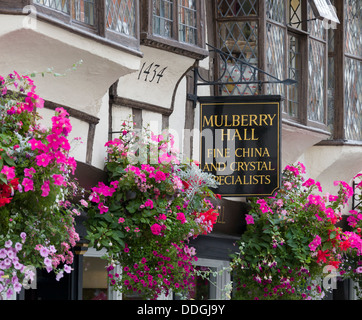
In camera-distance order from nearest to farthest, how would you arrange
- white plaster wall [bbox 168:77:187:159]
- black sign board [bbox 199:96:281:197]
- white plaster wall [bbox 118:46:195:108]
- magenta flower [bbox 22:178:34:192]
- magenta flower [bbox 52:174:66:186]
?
magenta flower [bbox 22:178:34:192] → magenta flower [bbox 52:174:66:186] → white plaster wall [bbox 118:46:195:108] → black sign board [bbox 199:96:281:197] → white plaster wall [bbox 168:77:187:159]

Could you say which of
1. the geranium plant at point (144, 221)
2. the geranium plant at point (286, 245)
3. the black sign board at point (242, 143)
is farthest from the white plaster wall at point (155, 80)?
the geranium plant at point (286, 245)

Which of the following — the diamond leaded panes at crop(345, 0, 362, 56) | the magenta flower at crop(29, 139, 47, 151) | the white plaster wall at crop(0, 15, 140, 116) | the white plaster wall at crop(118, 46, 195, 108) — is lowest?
the magenta flower at crop(29, 139, 47, 151)

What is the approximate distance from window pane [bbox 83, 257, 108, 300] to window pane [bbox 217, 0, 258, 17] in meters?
3.46

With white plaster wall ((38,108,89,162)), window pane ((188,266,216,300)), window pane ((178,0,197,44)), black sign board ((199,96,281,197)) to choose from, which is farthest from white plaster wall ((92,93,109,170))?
window pane ((188,266,216,300))

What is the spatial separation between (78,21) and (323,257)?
4307mm

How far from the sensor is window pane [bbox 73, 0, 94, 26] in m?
7.99

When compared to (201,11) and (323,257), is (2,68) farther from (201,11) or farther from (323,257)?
(323,257)

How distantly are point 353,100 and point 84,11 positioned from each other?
7.18m

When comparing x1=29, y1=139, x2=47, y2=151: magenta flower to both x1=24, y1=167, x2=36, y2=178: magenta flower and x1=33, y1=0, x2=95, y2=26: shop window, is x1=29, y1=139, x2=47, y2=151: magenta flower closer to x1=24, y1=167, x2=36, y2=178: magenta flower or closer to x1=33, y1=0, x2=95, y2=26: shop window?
x1=24, y1=167, x2=36, y2=178: magenta flower

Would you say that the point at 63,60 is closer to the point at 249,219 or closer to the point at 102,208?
the point at 102,208

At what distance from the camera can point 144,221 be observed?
876 centimetres

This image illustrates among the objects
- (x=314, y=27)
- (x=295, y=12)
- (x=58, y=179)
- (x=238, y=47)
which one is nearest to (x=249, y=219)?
(x=238, y=47)

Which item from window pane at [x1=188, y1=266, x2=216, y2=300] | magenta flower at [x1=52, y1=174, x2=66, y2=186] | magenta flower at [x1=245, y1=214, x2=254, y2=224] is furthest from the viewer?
window pane at [x1=188, y1=266, x2=216, y2=300]

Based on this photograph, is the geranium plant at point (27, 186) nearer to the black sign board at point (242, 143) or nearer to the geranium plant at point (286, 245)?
the black sign board at point (242, 143)
